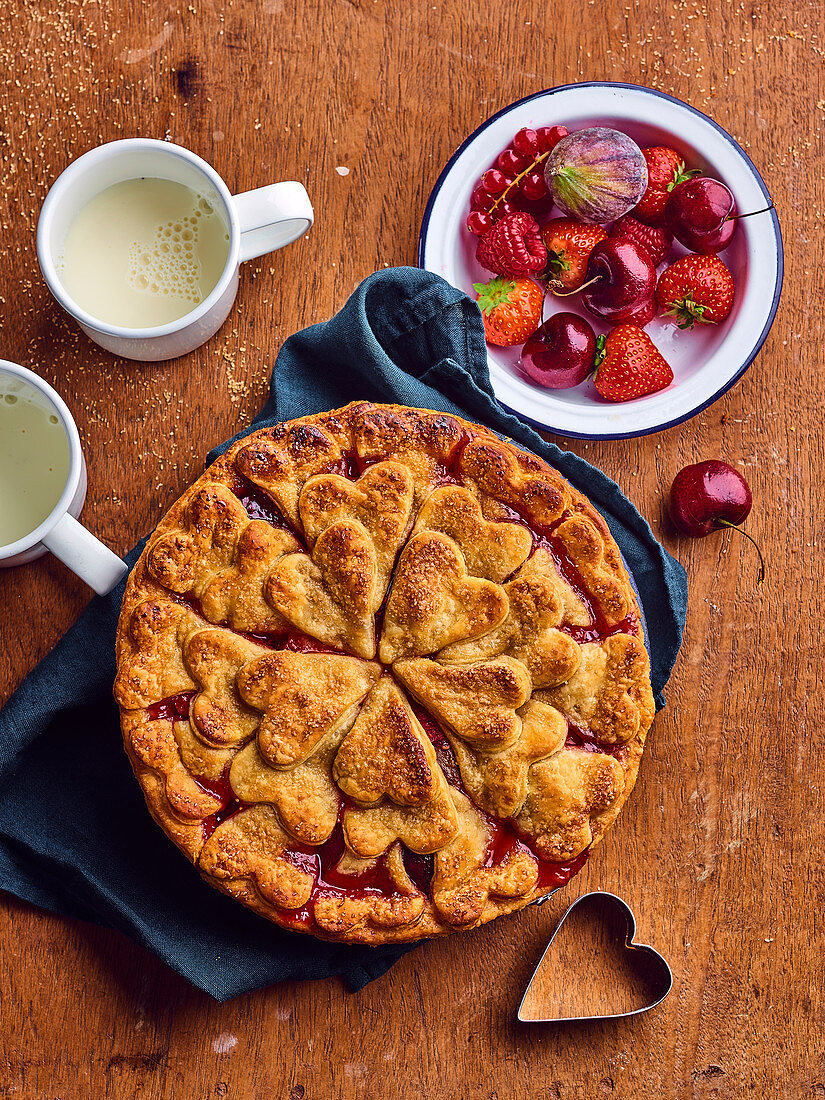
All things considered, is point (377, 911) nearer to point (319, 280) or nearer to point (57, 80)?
point (319, 280)

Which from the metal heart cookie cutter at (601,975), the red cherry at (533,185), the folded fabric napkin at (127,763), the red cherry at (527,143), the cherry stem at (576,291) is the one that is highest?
the red cherry at (527,143)

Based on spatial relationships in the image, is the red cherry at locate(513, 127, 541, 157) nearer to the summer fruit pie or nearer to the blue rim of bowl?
the blue rim of bowl

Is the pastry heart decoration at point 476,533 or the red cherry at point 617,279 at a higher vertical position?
the red cherry at point 617,279

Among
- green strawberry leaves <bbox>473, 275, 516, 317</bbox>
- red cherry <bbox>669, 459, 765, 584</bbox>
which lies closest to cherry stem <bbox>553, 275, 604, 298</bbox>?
green strawberry leaves <bbox>473, 275, 516, 317</bbox>

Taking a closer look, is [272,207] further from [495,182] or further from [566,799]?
[566,799]

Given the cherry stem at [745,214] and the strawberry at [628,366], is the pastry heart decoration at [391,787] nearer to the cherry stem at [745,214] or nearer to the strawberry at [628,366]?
the strawberry at [628,366]

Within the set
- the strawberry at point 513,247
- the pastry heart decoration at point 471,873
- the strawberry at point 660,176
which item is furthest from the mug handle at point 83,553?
the strawberry at point 660,176

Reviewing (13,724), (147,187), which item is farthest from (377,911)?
(147,187)
